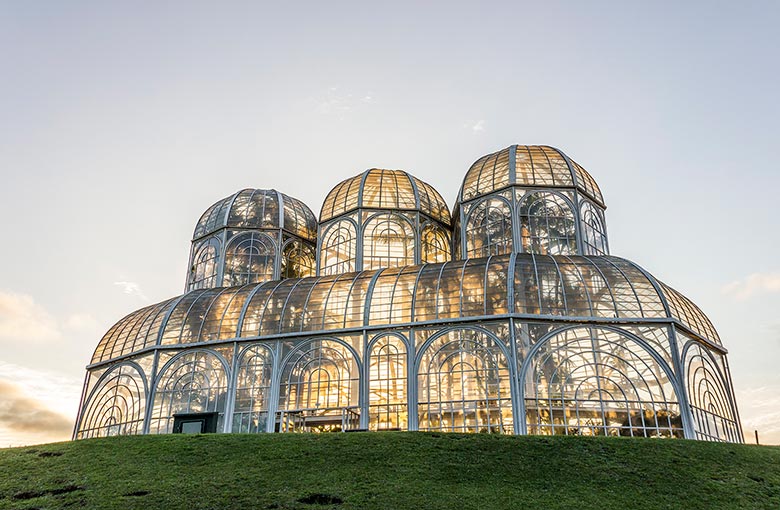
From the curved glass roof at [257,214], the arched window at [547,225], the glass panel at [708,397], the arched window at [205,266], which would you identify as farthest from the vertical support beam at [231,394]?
the glass panel at [708,397]

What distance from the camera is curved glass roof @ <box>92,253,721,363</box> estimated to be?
105ft

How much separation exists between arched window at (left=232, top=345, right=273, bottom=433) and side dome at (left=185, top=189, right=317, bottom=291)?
1346 cm

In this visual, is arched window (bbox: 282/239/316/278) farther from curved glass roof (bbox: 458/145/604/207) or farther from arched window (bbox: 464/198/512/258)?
arched window (bbox: 464/198/512/258)

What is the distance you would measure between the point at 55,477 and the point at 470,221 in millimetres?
29951

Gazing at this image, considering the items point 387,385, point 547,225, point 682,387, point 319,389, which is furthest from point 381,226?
point 682,387

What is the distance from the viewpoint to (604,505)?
63.7ft

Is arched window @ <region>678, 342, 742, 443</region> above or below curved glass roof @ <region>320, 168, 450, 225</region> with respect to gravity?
below

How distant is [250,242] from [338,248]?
Answer: 23.7ft

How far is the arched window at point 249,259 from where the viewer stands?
159ft

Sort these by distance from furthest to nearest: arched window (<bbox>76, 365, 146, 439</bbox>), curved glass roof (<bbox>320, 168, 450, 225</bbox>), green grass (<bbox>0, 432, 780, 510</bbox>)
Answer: curved glass roof (<bbox>320, 168, 450, 225</bbox>)
arched window (<bbox>76, 365, 146, 439</bbox>)
green grass (<bbox>0, 432, 780, 510</bbox>)

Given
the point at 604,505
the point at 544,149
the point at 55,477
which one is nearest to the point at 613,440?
the point at 604,505

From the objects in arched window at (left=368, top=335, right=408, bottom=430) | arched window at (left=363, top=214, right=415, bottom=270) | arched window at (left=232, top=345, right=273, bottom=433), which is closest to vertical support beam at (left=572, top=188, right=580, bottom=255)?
arched window at (left=363, top=214, right=415, bottom=270)

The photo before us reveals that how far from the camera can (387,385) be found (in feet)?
107

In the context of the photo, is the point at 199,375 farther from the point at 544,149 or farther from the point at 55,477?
the point at 544,149
